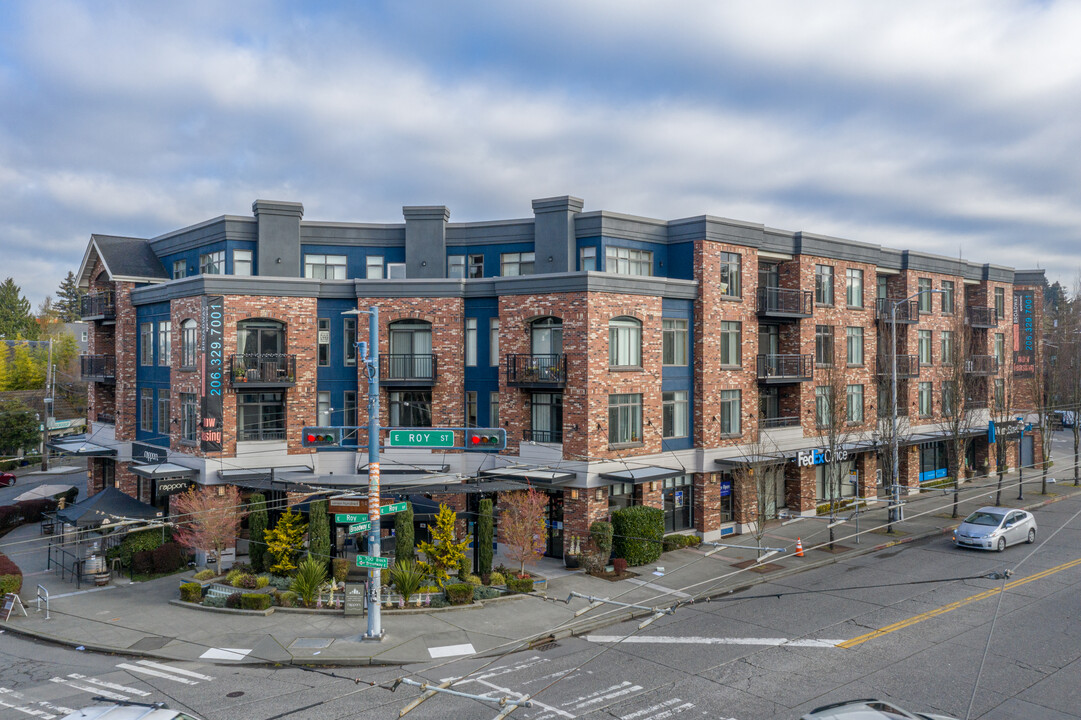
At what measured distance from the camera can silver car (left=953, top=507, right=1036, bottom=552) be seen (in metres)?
28.9

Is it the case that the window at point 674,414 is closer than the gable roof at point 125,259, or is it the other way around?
the window at point 674,414

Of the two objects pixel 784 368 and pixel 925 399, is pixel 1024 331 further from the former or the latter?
pixel 784 368

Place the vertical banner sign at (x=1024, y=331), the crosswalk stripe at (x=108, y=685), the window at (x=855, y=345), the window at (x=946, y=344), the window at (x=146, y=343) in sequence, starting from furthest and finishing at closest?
the vertical banner sign at (x=1024, y=331) < the window at (x=946, y=344) < the window at (x=855, y=345) < the window at (x=146, y=343) < the crosswalk stripe at (x=108, y=685)

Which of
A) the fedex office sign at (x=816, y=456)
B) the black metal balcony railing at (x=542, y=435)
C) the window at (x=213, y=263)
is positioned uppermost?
the window at (x=213, y=263)

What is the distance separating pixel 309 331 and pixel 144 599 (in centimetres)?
1176

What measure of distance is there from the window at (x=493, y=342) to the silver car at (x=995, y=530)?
65.8ft

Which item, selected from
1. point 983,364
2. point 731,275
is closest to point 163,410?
point 731,275

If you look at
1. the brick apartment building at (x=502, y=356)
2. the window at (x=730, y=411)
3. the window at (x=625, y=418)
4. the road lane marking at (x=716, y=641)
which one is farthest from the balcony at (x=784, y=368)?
the road lane marking at (x=716, y=641)

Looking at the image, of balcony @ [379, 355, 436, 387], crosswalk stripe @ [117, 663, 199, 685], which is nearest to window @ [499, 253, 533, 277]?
balcony @ [379, 355, 436, 387]

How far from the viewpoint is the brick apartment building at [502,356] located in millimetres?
29000

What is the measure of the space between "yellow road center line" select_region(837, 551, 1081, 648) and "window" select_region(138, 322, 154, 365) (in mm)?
31268

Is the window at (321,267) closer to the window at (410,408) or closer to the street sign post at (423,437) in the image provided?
the window at (410,408)

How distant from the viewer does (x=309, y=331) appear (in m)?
31.0

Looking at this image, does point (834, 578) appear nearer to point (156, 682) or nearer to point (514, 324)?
point (514, 324)
